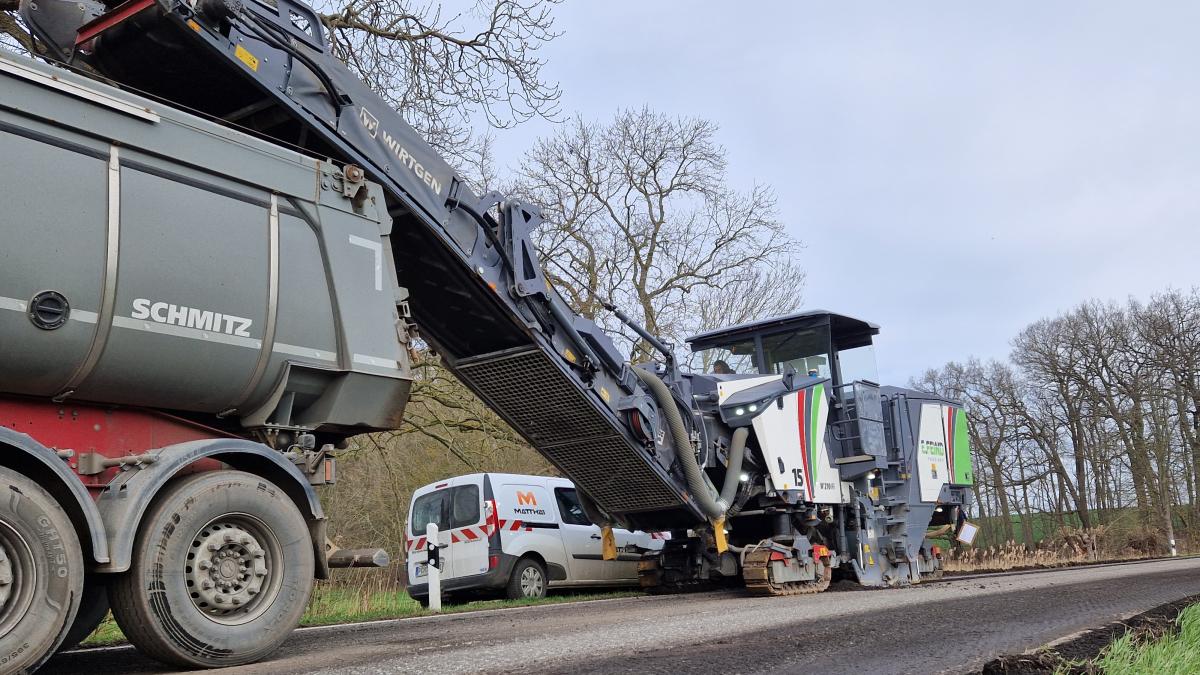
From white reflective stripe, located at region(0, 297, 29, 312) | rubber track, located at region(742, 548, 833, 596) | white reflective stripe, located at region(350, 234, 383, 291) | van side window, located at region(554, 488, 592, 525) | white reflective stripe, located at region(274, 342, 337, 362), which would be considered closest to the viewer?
white reflective stripe, located at region(0, 297, 29, 312)

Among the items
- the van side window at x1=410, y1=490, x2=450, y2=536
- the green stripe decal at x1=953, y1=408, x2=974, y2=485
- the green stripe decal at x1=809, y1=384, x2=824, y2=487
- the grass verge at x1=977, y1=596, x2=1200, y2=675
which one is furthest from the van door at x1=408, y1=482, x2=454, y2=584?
the grass verge at x1=977, y1=596, x2=1200, y2=675

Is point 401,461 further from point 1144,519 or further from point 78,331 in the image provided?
point 1144,519

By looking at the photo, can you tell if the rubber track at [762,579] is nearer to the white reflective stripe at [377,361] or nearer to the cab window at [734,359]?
the cab window at [734,359]

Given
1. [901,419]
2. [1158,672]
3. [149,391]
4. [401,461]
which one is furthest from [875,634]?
[401,461]

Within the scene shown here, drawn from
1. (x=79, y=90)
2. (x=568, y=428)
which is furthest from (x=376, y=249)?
(x=568, y=428)

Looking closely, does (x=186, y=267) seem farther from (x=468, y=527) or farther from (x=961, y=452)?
(x=961, y=452)

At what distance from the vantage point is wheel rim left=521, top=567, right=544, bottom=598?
38.6 feet

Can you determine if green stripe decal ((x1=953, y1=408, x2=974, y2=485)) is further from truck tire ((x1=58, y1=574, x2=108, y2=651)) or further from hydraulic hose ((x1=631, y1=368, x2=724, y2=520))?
truck tire ((x1=58, y1=574, x2=108, y2=651))

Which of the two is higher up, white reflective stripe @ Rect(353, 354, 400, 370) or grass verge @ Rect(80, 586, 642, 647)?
white reflective stripe @ Rect(353, 354, 400, 370)

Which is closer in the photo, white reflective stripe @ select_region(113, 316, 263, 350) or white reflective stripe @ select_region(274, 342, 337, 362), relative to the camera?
white reflective stripe @ select_region(113, 316, 263, 350)

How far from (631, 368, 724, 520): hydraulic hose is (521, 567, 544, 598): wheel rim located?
3416mm

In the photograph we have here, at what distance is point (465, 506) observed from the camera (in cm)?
1205

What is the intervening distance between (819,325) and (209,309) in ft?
26.7

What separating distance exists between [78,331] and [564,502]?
9054 millimetres
